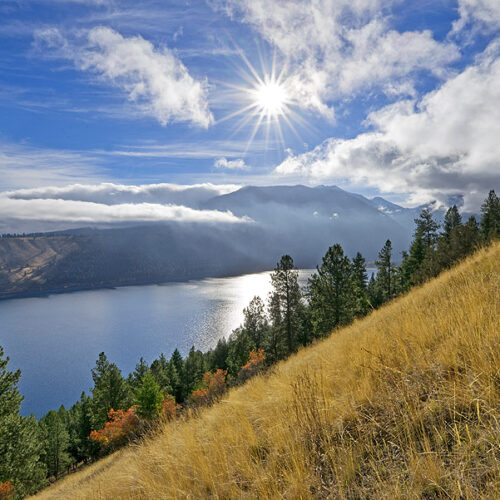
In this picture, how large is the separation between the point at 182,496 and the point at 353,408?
213 cm

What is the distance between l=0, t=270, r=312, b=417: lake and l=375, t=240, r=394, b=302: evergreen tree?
63.5m

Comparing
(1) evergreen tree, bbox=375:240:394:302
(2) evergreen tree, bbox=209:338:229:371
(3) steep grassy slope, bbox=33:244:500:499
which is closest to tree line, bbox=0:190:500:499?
(1) evergreen tree, bbox=375:240:394:302

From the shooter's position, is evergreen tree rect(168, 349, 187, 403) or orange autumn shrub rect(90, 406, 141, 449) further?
evergreen tree rect(168, 349, 187, 403)

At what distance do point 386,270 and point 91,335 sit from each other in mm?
119219

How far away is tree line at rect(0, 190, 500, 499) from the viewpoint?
16.3 metres

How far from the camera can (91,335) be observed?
117 meters

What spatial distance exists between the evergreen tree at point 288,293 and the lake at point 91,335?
2569 inches

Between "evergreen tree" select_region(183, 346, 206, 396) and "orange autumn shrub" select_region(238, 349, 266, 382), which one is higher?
"orange autumn shrub" select_region(238, 349, 266, 382)

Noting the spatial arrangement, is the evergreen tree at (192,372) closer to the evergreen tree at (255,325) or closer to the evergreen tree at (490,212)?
the evergreen tree at (255,325)

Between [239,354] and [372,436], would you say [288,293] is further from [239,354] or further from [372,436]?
[372,436]

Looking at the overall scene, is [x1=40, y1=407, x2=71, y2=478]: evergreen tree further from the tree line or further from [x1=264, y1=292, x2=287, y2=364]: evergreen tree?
[x1=264, y1=292, x2=287, y2=364]: evergreen tree

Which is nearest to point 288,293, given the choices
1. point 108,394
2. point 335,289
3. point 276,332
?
point 276,332

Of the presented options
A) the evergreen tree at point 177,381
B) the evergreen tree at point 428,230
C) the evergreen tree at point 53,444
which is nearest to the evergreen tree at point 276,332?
the evergreen tree at point 428,230

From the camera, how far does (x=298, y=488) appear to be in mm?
2410
